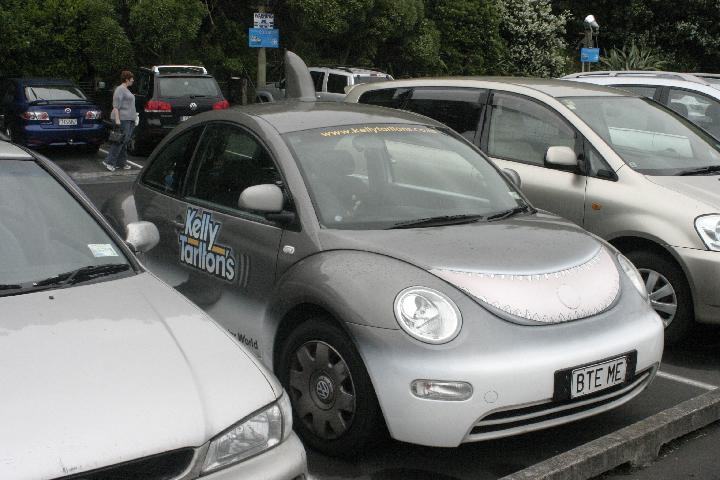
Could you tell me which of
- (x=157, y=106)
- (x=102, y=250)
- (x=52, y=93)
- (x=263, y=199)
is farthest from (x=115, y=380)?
(x=52, y=93)

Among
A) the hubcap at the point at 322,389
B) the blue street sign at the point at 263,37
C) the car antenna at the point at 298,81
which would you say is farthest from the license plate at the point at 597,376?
the blue street sign at the point at 263,37

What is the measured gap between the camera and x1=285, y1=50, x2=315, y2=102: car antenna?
6703mm

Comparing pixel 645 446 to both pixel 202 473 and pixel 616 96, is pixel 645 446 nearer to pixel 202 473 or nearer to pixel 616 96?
pixel 202 473

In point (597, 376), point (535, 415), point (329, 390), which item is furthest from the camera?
point (329, 390)

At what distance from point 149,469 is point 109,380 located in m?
0.36

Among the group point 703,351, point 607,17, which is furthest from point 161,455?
point 607,17

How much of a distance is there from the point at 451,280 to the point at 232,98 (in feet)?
80.0

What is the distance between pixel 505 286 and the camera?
4160 millimetres

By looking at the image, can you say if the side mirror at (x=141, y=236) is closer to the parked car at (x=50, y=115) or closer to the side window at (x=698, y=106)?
the side window at (x=698, y=106)

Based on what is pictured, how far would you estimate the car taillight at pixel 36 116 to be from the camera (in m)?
17.7

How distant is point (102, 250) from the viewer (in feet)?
12.8

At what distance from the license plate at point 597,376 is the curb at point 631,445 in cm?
25

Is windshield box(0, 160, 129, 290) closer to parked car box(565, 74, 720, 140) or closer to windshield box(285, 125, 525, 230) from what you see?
windshield box(285, 125, 525, 230)

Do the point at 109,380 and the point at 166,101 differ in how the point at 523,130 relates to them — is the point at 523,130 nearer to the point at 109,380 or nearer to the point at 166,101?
the point at 109,380
